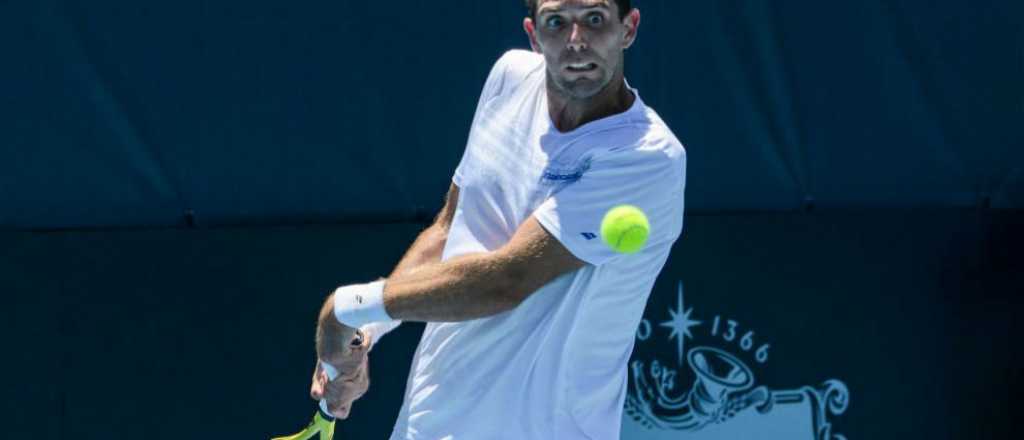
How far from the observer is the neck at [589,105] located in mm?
3131

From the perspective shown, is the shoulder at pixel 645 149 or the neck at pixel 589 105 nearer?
the shoulder at pixel 645 149

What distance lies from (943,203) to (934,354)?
47cm

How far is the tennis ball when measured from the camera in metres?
2.86

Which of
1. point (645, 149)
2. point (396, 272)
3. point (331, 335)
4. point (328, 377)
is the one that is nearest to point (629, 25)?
point (645, 149)

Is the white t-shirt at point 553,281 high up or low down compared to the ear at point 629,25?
down

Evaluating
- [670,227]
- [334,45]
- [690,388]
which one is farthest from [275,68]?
[670,227]

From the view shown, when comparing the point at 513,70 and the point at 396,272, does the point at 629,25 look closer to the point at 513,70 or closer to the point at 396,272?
the point at 513,70

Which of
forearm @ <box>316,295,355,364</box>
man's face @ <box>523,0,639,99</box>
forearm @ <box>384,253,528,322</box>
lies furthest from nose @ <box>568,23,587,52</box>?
forearm @ <box>316,295,355,364</box>

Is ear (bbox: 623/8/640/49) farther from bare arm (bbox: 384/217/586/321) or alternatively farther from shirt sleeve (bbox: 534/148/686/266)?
bare arm (bbox: 384/217/586/321)

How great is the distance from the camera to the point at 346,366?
333cm

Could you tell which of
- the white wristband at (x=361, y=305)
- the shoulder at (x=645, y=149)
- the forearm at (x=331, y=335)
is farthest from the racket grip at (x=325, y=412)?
the shoulder at (x=645, y=149)

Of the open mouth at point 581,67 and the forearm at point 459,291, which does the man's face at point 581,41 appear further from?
the forearm at point 459,291

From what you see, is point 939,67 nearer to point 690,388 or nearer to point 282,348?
point 690,388

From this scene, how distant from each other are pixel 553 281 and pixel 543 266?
0.26 feet
